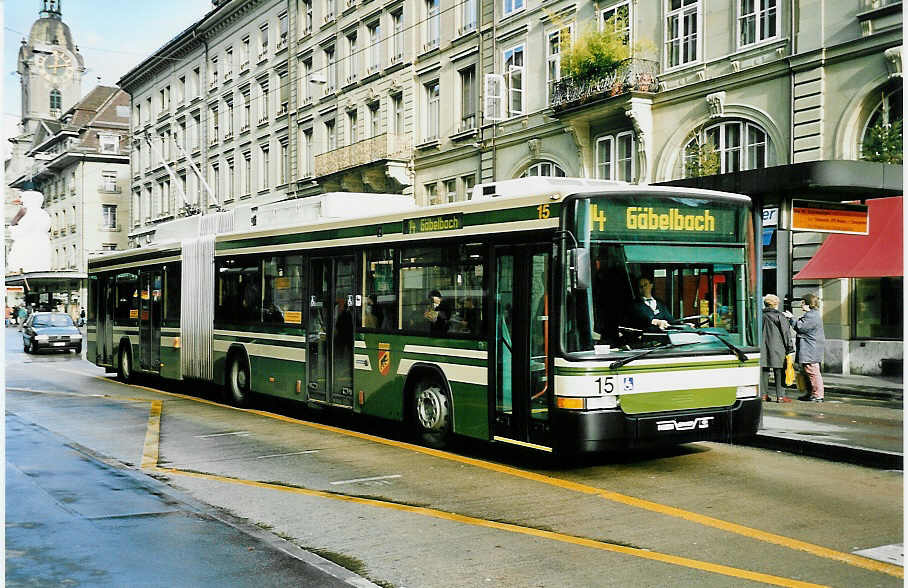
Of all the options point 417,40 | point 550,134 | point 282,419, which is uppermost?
point 417,40

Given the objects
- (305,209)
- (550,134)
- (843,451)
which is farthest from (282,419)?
(550,134)

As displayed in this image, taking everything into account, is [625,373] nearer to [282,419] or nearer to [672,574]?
[672,574]

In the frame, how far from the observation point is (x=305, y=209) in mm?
15062

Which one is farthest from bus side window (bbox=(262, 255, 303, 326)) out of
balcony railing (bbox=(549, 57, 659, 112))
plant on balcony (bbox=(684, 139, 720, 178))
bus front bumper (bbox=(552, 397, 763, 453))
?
balcony railing (bbox=(549, 57, 659, 112))

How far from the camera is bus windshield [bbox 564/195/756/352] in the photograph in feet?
30.9

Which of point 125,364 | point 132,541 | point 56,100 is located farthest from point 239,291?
point 56,100

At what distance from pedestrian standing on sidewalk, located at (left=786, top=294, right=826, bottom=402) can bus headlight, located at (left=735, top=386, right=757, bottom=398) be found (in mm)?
6466

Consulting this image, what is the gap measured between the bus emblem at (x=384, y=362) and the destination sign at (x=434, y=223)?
156cm

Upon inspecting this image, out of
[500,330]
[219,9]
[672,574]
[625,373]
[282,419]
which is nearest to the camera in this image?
[672,574]

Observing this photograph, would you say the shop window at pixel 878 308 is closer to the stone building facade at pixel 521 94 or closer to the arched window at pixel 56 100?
the stone building facade at pixel 521 94

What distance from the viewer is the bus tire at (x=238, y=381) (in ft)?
54.5

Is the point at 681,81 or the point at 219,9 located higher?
the point at 219,9

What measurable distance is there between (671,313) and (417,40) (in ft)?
94.8

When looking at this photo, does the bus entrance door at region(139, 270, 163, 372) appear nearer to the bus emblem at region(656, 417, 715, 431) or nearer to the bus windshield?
the bus windshield
